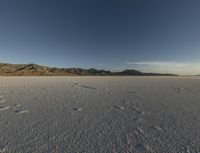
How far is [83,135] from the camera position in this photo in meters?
2.74

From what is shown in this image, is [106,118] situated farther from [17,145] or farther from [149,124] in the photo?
[17,145]

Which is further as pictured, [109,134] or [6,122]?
[6,122]

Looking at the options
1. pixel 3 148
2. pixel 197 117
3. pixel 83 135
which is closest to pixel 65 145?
pixel 83 135

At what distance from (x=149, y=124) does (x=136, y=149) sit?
1.18 m

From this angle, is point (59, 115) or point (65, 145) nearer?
point (65, 145)

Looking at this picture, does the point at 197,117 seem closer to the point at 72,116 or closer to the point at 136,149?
the point at 136,149

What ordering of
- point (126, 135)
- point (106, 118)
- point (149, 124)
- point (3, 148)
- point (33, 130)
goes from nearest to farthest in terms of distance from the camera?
1. point (3, 148)
2. point (126, 135)
3. point (33, 130)
4. point (149, 124)
5. point (106, 118)

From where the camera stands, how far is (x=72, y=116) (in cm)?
389

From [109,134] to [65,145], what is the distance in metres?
0.88

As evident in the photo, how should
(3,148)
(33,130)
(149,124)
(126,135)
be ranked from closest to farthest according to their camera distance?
(3,148) → (126,135) → (33,130) → (149,124)

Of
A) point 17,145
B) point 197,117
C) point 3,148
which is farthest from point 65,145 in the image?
point 197,117

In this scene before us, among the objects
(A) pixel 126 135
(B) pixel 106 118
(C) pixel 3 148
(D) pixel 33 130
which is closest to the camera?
(C) pixel 3 148

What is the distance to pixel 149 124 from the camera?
327cm

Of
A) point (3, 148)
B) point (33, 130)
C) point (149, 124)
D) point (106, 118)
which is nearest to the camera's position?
point (3, 148)
